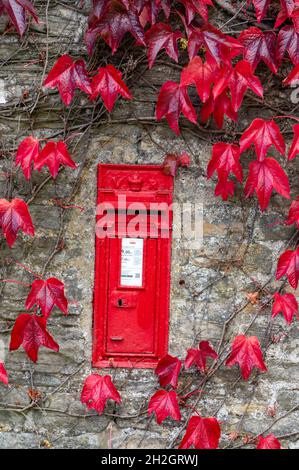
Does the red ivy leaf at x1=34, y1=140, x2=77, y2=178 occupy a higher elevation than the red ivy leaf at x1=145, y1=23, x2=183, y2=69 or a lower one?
lower

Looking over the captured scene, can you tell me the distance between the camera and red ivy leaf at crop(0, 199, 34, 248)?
8.58 feet

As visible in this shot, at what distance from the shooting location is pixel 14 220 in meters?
2.63

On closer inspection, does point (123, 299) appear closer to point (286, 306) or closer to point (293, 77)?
point (286, 306)

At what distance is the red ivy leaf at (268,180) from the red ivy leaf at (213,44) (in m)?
0.49

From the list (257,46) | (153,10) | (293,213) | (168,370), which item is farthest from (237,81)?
(168,370)

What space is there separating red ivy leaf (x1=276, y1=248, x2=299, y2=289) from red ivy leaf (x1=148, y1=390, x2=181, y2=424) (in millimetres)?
775

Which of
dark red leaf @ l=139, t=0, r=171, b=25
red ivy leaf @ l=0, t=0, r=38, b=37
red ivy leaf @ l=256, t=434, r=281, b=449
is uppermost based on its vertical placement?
dark red leaf @ l=139, t=0, r=171, b=25

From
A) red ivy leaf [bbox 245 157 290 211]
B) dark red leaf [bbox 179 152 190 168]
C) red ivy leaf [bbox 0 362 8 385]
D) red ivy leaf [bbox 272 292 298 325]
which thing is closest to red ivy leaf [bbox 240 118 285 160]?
red ivy leaf [bbox 245 157 290 211]

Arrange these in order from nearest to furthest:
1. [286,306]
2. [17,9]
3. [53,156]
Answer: [17,9]
[53,156]
[286,306]

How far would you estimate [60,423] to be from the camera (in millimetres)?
2939

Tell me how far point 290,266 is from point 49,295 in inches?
45.1

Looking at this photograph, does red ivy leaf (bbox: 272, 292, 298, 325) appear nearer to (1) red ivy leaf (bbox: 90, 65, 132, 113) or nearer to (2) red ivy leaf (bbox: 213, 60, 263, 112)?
(2) red ivy leaf (bbox: 213, 60, 263, 112)

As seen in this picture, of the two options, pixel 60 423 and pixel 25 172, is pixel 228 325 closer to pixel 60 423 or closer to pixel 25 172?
pixel 60 423

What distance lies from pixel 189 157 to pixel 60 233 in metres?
0.75
